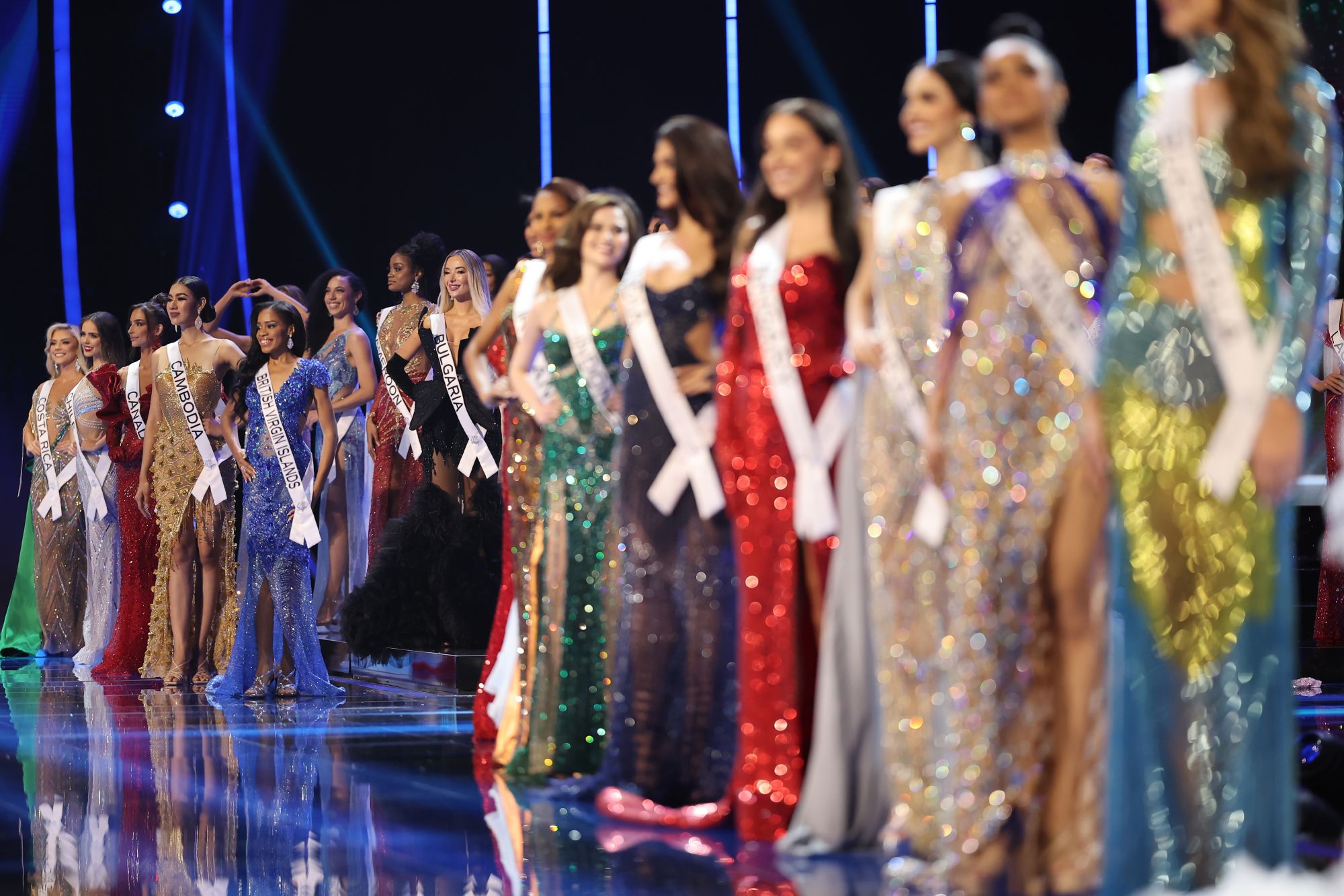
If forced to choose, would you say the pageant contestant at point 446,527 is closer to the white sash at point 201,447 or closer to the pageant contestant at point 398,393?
the pageant contestant at point 398,393

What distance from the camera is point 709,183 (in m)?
4.39

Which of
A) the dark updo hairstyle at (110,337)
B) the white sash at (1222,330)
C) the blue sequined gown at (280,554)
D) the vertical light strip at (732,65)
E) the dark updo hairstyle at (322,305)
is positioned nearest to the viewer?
the white sash at (1222,330)

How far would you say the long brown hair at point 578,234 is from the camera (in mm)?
4977

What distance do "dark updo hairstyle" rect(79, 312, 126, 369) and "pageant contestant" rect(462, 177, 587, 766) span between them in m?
4.47

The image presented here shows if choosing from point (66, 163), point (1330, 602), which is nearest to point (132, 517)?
point (66, 163)

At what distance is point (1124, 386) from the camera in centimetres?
278

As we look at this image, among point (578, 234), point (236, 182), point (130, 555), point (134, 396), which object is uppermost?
point (236, 182)

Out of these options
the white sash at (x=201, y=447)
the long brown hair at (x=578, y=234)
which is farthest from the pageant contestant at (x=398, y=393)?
the long brown hair at (x=578, y=234)

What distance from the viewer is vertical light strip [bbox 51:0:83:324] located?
12.1 m

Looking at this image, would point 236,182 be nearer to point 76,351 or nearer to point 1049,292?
point 76,351

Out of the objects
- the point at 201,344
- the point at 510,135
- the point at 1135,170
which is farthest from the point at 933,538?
the point at 510,135

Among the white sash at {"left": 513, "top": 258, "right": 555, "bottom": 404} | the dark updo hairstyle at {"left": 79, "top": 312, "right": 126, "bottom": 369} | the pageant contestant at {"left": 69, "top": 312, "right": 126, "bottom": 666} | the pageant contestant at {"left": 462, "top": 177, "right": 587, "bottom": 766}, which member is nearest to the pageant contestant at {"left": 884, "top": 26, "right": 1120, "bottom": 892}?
the white sash at {"left": 513, "top": 258, "right": 555, "bottom": 404}

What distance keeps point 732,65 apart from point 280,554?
4407 mm

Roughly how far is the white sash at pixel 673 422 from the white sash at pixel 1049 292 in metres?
1.12
